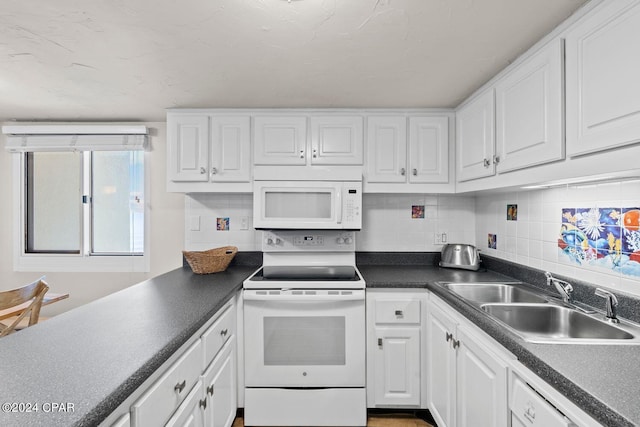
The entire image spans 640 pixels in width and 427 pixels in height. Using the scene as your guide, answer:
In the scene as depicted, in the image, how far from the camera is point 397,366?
78.7 inches

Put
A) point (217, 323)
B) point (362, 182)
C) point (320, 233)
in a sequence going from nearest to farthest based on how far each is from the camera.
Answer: point (217, 323) < point (362, 182) < point (320, 233)

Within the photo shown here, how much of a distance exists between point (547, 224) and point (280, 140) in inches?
69.0

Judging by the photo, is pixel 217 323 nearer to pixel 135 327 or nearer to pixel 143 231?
pixel 135 327

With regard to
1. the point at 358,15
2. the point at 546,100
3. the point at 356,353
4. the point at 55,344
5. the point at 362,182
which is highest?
the point at 358,15

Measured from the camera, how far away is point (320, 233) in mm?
2516

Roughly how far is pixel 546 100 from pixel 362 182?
3.89 ft

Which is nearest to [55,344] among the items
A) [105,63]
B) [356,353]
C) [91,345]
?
[91,345]

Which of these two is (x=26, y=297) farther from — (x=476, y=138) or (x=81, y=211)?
(x=476, y=138)

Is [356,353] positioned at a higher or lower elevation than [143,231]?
lower

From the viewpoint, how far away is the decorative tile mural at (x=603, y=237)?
1.30 metres

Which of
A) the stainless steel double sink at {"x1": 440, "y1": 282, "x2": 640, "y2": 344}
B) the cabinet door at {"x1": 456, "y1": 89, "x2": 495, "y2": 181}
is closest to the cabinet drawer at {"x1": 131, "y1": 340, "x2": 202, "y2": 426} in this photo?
the stainless steel double sink at {"x1": 440, "y1": 282, "x2": 640, "y2": 344}

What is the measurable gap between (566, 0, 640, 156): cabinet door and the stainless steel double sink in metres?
0.68

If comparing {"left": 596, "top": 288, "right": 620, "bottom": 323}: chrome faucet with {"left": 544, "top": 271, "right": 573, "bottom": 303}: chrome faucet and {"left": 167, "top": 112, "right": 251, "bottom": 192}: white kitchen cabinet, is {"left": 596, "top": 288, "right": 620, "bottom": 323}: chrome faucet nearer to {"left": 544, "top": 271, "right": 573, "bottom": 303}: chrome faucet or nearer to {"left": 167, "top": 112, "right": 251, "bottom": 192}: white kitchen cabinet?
{"left": 544, "top": 271, "right": 573, "bottom": 303}: chrome faucet

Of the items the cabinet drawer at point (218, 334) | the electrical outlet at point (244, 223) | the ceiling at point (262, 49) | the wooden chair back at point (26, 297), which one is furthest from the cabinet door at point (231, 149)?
the wooden chair back at point (26, 297)
